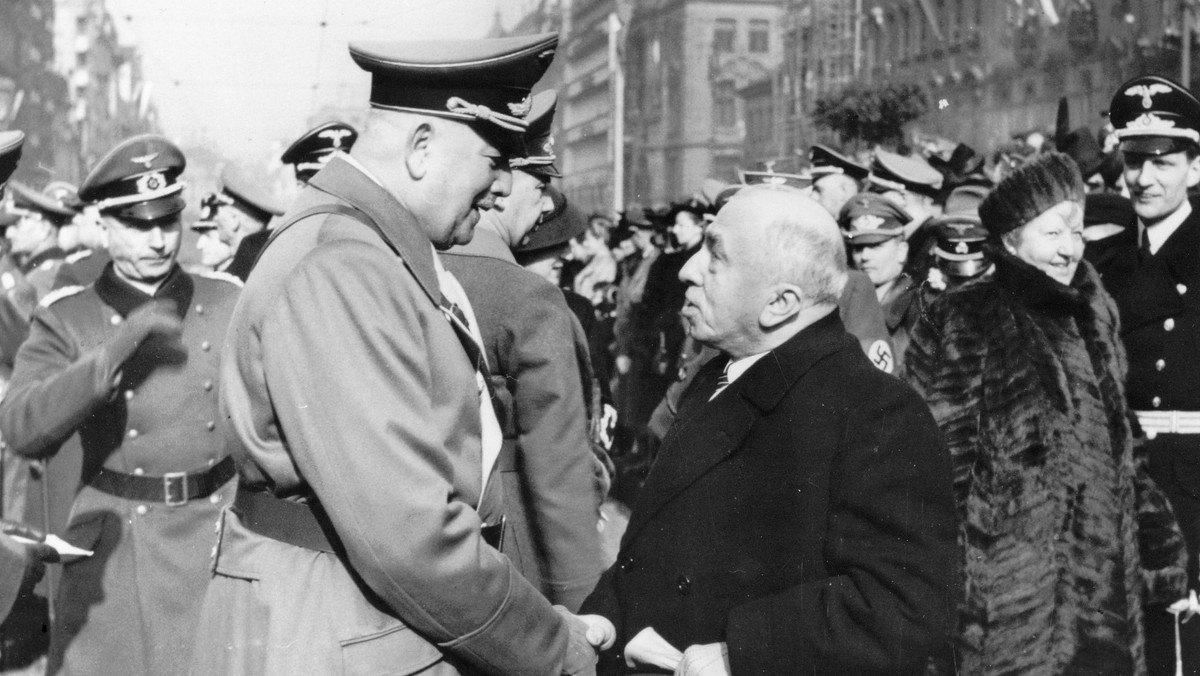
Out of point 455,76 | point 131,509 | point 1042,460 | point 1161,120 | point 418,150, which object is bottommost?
point 131,509

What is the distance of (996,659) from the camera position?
4.38 metres

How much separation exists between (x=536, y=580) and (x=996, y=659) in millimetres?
1523

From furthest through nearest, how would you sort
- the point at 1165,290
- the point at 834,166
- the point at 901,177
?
the point at 834,166, the point at 901,177, the point at 1165,290

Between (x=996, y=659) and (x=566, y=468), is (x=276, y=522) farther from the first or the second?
(x=996, y=659)

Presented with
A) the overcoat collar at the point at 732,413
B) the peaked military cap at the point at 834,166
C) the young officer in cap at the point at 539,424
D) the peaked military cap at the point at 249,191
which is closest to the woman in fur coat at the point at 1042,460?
the young officer in cap at the point at 539,424

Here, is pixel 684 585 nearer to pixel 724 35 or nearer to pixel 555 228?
pixel 555 228

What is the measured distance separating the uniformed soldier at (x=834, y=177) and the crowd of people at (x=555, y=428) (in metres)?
0.92

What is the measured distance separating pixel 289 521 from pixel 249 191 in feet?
19.6

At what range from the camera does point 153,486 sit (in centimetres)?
462

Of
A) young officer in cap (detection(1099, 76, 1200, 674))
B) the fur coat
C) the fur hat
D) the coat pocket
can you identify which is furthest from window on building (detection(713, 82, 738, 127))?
the coat pocket

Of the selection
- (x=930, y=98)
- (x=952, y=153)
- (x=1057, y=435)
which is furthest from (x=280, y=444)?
(x=930, y=98)

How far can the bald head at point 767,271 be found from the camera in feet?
9.45

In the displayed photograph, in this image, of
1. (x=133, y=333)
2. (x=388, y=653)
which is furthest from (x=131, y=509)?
(x=388, y=653)

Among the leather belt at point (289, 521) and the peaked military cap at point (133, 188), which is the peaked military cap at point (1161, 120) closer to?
the peaked military cap at point (133, 188)
